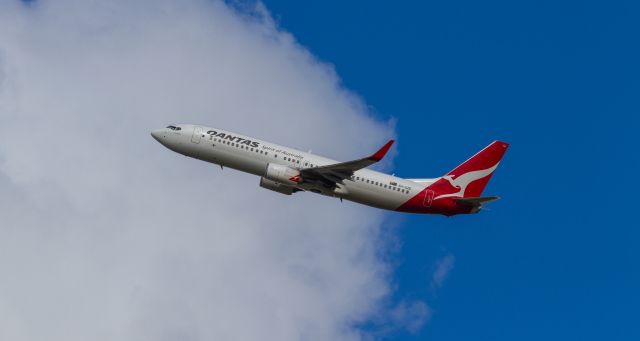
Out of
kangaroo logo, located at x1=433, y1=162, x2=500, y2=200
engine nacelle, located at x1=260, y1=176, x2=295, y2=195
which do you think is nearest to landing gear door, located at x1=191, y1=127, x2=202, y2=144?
engine nacelle, located at x1=260, y1=176, x2=295, y2=195

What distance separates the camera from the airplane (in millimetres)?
89438

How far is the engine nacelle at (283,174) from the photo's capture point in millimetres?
88938

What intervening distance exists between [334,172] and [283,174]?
4.71m

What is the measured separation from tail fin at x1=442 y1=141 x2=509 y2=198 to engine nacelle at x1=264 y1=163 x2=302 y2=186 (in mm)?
16650

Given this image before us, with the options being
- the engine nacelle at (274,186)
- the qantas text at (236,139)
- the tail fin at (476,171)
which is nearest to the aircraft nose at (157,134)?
the qantas text at (236,139)

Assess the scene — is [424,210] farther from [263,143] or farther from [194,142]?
[194,142]

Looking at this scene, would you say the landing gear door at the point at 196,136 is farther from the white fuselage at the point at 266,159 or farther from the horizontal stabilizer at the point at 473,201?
the horizontal stabilizer at the point at 473,201

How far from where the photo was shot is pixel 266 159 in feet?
296

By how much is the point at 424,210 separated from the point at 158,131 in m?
26.9

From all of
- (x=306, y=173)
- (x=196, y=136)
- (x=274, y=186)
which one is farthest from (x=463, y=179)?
(x=196, y=136)

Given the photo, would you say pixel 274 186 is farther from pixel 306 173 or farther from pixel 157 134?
pixel 157 134

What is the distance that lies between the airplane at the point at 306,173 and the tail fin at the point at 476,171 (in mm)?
3210

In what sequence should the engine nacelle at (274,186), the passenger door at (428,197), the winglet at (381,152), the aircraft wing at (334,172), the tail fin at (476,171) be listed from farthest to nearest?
the tail fin at (476,171), the passenger door at (428,197), the engine nacelle at (274,186), the aircraft wing at (334,172), the winglet at (381,152)

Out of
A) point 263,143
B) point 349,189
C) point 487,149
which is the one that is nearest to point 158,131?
point 263,143
